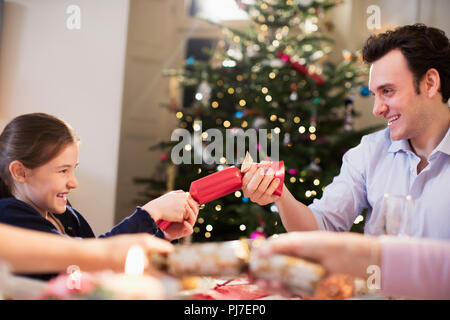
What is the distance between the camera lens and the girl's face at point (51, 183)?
0.97 metres

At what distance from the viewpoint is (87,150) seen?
1.54m

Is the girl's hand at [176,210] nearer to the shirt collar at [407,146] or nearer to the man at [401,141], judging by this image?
the man at [401,141]

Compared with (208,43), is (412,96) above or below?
below

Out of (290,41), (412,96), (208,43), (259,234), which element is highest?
(208,43)

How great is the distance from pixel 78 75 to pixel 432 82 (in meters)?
1.10

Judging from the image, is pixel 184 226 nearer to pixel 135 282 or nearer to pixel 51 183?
pixel 51 183

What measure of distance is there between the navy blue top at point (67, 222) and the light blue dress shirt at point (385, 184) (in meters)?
0.51

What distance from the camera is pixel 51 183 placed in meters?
0.97

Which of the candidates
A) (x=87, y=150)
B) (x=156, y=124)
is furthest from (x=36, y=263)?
(x=156, y=124)

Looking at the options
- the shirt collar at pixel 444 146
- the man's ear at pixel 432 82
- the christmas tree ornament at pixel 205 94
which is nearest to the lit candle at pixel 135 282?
the shirt collar at pixel 444 146

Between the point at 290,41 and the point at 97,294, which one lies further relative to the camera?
the point at 290,41
